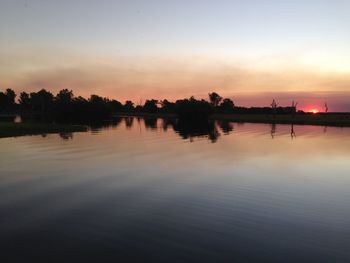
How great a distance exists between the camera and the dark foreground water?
440 inches

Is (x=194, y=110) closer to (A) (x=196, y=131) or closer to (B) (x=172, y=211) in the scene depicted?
(A) (x=196, y=131)

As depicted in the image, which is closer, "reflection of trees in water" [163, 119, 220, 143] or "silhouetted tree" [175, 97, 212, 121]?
"reflection of trees in water" [163, 119, 220, 143]

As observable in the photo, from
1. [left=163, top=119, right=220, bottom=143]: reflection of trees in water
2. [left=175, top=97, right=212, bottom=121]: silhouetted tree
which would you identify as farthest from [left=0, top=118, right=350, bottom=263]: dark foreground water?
[left=175, top=97, right=212, bottom=121]: silhouetted tree

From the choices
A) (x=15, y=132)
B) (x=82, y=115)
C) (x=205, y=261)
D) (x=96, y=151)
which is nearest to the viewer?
(x=205, y=261)

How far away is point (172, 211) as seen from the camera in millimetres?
15555

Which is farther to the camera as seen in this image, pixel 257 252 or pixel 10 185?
pixel 10 185

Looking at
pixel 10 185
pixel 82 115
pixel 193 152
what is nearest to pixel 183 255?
pixel 10 185

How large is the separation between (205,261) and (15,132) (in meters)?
49.1

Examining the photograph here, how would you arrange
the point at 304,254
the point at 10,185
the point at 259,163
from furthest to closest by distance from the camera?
the point at 259,163, the point at 10,185, the point at 304,254

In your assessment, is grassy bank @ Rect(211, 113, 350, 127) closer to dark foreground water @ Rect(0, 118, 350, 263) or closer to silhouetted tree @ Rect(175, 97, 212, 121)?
silhouetted tree @ Rect(175, 97, 212, 121)

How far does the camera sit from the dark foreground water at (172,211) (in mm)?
11164

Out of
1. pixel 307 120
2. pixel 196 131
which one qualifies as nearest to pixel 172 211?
pixel 196 131

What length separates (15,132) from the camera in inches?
2056

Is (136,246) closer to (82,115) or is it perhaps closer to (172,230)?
(172,230)
